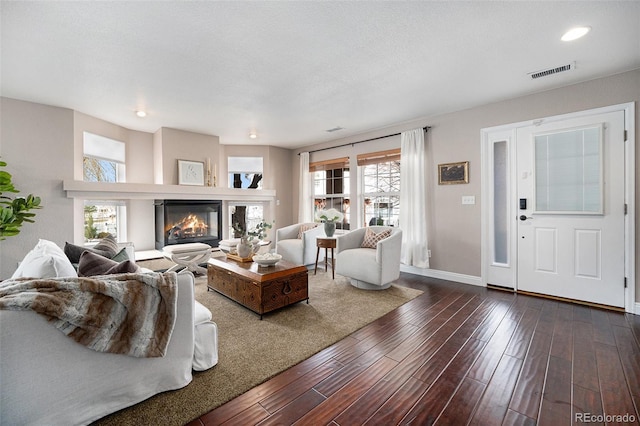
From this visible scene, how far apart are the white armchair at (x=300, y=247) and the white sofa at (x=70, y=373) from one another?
9.60ft

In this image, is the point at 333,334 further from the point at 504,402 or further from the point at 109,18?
the point at 109,18

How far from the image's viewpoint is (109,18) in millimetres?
1992

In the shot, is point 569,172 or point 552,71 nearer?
point 552,71

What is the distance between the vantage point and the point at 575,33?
219cm

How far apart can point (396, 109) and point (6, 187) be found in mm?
4729

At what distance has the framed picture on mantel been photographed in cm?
504

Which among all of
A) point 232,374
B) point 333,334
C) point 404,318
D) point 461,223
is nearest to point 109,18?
point 232,374

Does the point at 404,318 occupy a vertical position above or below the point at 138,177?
below

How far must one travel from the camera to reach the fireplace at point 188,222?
4992 millimetres

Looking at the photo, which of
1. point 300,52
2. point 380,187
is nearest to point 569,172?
point 380,187

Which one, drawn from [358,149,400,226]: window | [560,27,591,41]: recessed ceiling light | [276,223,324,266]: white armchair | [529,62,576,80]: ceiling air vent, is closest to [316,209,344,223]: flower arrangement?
[276,223,324,266]: white armchair

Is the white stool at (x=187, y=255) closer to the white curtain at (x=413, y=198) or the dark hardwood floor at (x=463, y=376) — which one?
the dark hardwood floor at (x=463, y=376)

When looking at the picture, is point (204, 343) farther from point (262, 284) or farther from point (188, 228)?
point (188, 228)

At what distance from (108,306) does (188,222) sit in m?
4.21
